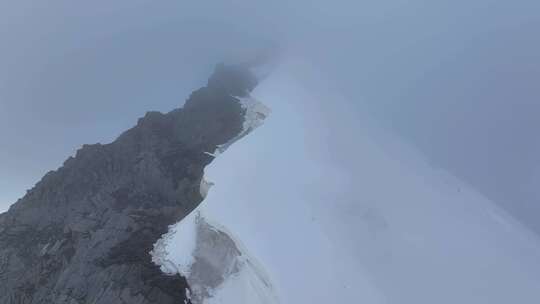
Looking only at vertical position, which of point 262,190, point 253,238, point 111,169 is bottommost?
point 253,238

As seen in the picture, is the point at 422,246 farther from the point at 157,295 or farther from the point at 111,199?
the point at 111,199

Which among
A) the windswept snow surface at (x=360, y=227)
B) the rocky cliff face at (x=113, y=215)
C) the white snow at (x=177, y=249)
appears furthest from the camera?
the white snow at (x=177, y=249)

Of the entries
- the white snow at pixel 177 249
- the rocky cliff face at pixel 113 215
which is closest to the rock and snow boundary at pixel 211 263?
the white snow at pixel 177 249

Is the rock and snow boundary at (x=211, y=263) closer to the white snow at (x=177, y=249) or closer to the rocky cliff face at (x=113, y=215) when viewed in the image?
the white snow at (x=177, y=249)

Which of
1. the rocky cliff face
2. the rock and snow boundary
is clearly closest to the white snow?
the rock and snow boundary

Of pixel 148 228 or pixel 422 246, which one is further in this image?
pixel 148 228

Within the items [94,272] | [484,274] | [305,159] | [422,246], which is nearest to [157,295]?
[94,272]

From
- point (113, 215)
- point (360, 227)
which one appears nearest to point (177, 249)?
point (113, 215)
